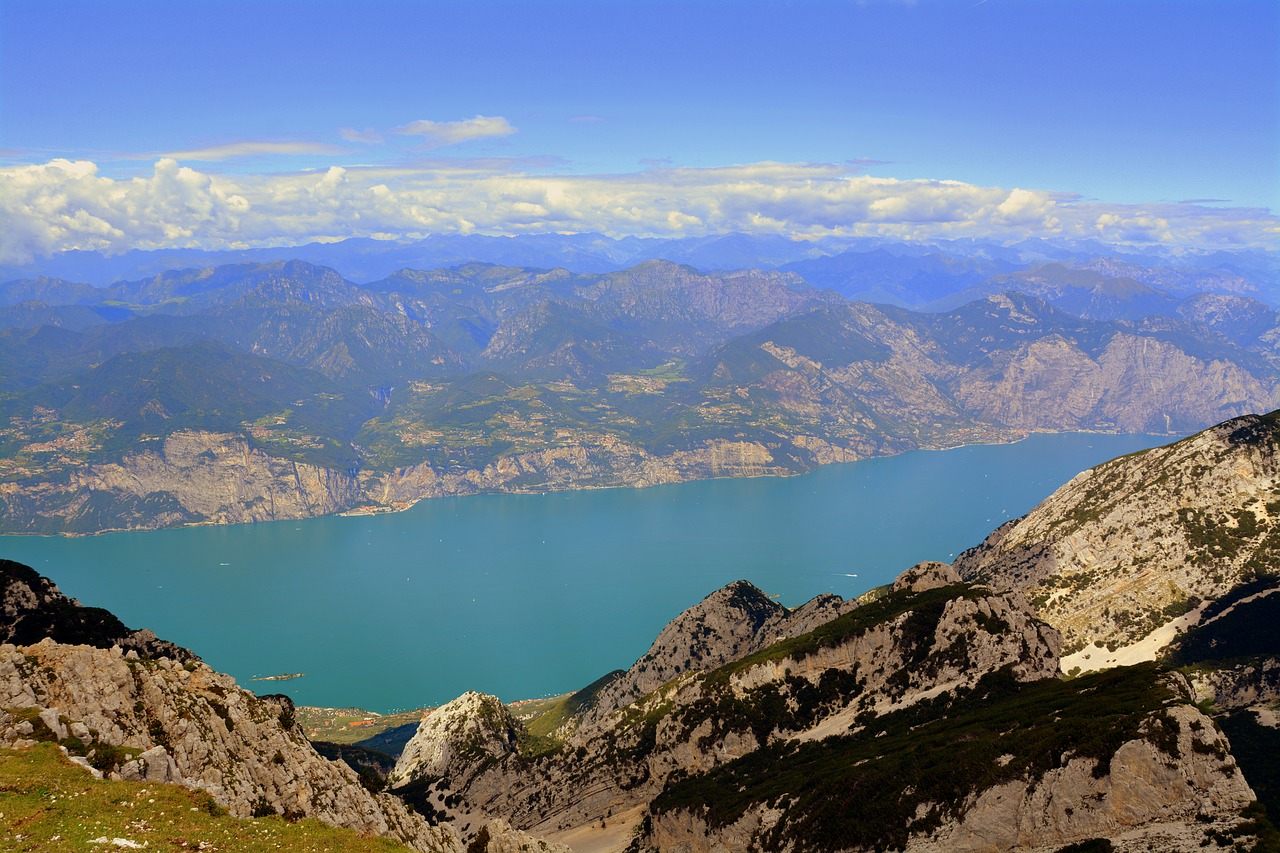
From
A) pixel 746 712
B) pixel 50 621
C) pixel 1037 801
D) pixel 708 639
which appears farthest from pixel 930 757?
pixel 50 621

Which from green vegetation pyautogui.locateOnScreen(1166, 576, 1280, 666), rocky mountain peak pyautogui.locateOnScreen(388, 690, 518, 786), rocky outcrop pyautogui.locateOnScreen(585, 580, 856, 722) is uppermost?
green vegetation pyautogui.locateOnScreen(1166, 576, 1280, 666)

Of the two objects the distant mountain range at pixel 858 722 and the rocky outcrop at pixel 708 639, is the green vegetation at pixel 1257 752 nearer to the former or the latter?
the distant mountain range at pixel 858 722

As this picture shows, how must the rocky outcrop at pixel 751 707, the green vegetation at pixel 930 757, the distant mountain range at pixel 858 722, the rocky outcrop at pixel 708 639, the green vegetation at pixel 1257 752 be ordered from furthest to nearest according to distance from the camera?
1. the rocky outcrop at pixel 708 639
2. the rocky outcrop at pixel 751 707
3. the green vegetation at pixel 1257 752
4. the green vegetation at pixel 930 757
5. the distant mountain range at pixel 858 722

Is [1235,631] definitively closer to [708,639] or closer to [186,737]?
[708,639]

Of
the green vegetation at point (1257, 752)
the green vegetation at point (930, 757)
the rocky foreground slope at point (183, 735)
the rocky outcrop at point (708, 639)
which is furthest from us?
the rocky outcrop at point (708, 639)

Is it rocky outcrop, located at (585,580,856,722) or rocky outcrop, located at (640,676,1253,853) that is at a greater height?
rocky outcrop, located at (640,676,1253,853)

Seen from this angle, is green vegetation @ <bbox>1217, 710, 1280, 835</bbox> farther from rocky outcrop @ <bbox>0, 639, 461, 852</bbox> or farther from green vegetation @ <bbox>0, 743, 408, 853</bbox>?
green vegetation @ <bbox>0, 743, 408, 853</bbox>

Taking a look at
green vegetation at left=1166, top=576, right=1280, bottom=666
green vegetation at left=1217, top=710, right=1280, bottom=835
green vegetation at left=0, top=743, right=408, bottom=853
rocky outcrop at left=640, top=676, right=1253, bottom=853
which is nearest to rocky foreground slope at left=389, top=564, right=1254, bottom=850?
rocky outcrop at left=640, top=676, right=1253, bottom=853

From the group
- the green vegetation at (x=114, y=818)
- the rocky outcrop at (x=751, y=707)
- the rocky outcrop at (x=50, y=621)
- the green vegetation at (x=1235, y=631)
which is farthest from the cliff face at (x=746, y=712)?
the green vegetation at (x=114, y=818)
